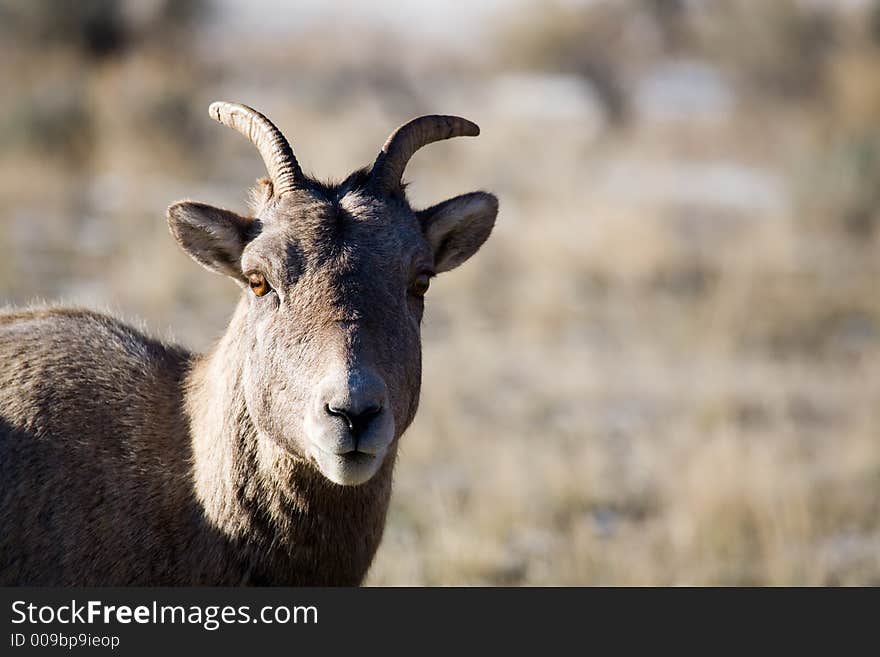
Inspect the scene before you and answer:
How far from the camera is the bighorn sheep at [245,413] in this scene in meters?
4.53

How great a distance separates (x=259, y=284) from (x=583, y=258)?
12.0m

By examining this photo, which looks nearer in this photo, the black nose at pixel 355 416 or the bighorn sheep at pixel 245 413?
the black nose at pixel 355 416

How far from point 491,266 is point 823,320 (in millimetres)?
4532

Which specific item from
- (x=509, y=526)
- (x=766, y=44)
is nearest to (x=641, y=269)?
(x=509, y=526)

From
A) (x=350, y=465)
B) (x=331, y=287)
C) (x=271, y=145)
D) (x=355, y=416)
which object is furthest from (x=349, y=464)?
(x=271, y=145)

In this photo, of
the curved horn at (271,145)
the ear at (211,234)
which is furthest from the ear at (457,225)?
the ear at (211,234)

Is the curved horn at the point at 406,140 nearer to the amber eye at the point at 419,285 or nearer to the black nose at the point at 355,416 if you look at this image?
the amber eye at the point at 419,285

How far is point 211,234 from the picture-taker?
4.99 m

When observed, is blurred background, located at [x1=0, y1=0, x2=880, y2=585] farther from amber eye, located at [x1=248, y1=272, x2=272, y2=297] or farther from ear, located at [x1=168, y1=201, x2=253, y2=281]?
amber eye, located at [x1=248, y1=272, x2=272, y2=297]

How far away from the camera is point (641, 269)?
639 inches

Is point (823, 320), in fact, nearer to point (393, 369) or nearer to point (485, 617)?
point (485, 617)

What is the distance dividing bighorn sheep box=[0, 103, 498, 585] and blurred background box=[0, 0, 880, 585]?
Result: 1574mm

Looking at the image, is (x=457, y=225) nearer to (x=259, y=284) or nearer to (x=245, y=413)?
(x=259, y=284)

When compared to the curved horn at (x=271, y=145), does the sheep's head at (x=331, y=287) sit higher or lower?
lower
